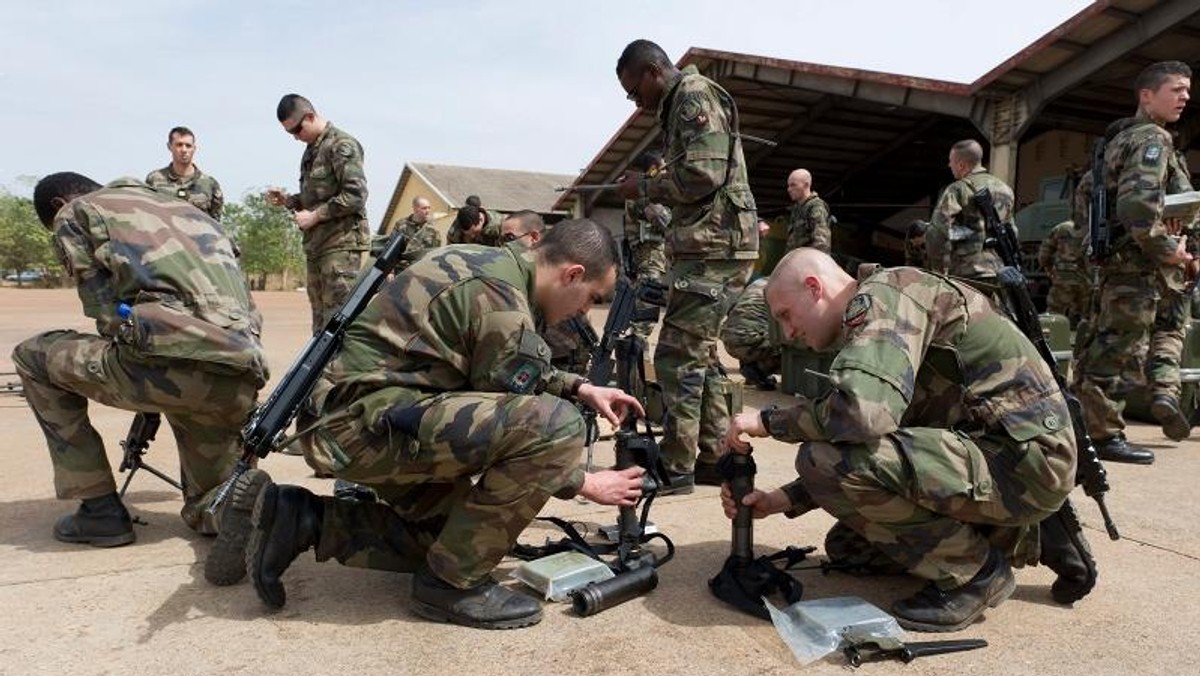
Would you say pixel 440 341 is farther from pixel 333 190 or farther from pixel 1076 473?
pixel 333 190

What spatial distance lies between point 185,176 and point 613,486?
6683 millimetres

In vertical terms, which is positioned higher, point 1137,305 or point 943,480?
point 1137,305

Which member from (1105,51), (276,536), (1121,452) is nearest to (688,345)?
(276,536)

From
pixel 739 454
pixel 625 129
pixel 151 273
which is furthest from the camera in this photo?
pixel 625 129

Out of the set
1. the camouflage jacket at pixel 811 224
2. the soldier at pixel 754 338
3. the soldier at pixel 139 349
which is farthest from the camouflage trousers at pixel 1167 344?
the soldier at pixel 139 349

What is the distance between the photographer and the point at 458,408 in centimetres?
239

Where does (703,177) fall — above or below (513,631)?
above

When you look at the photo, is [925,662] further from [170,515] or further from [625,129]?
[625,129]

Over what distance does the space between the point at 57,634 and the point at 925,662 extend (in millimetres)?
2425

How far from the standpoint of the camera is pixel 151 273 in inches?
121

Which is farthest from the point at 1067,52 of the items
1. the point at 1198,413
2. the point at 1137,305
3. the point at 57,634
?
the point at 57,634

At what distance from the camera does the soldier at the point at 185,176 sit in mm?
7508

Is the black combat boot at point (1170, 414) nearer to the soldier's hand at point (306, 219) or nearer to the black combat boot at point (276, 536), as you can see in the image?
the black combat boot at point (276, 536)

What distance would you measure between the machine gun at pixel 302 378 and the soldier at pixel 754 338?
182 inches
